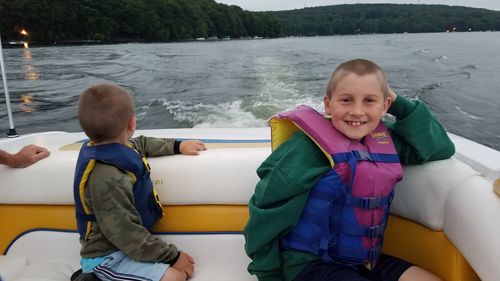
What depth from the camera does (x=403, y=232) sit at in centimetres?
146

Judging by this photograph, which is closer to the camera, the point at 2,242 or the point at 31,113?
the point at 2,242

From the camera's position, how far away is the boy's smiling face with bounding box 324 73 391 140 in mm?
1245

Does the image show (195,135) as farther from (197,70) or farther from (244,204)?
(197,70)

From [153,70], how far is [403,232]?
8.64 metres

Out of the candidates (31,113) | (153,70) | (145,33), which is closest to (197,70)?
(153,70)

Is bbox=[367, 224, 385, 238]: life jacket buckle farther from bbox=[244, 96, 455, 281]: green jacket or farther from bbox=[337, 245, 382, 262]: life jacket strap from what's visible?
bbox=[244, 96, 455, 281]: green jacket

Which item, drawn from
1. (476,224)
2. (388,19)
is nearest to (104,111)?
(476,224)

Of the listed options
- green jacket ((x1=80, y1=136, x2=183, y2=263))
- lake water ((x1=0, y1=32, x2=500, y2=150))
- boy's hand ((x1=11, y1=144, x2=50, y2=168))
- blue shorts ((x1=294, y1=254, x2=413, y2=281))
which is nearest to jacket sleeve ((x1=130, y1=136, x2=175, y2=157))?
green jacket ((x1=80, y1=136, x2=183, y2=263))

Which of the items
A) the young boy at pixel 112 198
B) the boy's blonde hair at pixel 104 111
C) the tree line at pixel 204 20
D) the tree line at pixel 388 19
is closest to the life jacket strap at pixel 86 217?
the young boy at pixel 112 198

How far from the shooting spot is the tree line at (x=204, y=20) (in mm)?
20656

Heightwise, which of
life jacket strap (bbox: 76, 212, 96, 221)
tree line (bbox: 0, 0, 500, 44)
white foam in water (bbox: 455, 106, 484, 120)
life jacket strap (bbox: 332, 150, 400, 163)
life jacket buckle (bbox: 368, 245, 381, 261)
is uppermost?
tree line (bbox: 0, 0, 500, 44)

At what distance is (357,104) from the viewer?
1248mm

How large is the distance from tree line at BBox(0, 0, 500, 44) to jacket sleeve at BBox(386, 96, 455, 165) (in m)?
19.5

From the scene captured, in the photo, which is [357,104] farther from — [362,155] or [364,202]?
[364,202]
